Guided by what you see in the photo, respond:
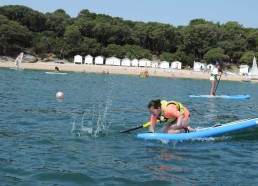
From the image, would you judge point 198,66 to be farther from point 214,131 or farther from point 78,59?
point 214,131

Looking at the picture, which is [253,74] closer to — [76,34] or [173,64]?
[173,64]

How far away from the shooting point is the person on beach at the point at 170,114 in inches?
422

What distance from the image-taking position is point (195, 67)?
9238cm

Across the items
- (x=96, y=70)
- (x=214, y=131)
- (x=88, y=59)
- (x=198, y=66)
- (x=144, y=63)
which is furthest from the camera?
(x=198, y=66)

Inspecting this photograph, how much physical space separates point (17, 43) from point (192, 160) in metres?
85.4

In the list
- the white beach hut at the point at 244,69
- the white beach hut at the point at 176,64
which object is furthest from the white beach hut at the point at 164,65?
the white beach hut at the point at 244,69

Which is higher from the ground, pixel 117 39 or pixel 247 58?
pixel 117 39

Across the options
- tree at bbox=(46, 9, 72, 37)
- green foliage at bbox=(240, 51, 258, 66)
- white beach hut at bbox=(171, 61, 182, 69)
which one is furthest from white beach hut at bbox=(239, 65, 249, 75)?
tree at bbox=(46, 9, 72, 37)

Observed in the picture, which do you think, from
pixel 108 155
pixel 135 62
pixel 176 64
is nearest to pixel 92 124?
pixel 108 155

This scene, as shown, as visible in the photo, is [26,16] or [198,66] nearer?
[198,66]

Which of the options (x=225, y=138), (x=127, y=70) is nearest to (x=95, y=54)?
(x=127, y=70)

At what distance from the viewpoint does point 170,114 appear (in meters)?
11.0

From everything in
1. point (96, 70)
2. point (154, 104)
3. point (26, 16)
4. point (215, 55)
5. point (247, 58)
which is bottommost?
point (96, 70)

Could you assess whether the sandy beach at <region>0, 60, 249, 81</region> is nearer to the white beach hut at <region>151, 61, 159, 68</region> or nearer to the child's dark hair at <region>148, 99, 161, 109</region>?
the white beach hut at <region>151, 61, 159, 68</region>
